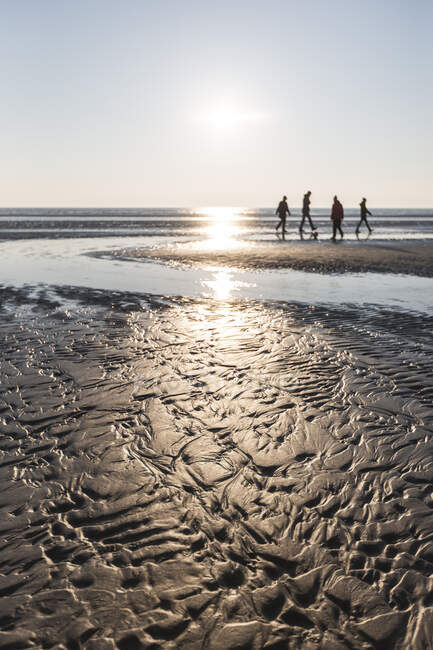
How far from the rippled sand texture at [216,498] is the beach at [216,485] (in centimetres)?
1

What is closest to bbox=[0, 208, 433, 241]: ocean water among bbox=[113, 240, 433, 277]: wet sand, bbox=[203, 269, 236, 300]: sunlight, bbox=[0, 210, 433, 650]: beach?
bbox=[113, 240, 433, 277]: wet sand

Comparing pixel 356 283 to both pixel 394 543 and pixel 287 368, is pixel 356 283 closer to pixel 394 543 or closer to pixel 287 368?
pixel 287 368

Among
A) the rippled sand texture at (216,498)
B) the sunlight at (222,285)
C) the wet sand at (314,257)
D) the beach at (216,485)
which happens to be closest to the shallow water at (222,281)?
the sunlight at (222,285)

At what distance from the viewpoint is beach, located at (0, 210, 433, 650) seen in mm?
2824

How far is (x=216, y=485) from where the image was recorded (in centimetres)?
412

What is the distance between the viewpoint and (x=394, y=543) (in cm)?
344

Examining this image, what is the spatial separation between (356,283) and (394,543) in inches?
488

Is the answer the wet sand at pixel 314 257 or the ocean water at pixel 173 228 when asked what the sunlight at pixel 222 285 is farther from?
the ocean water at pixel 173 228

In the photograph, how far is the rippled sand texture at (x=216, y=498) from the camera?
9.21 feet

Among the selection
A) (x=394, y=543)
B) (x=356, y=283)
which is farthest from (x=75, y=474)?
(x=356, y=283)

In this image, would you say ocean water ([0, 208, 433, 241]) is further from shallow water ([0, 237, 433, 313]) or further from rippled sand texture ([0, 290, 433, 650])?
rippled sand texture ([0, 290, 433, 650])

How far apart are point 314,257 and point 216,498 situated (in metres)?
18.8

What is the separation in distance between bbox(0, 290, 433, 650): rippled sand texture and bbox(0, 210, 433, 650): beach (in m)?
0.01

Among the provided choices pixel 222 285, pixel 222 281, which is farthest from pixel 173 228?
pixel 222 285
